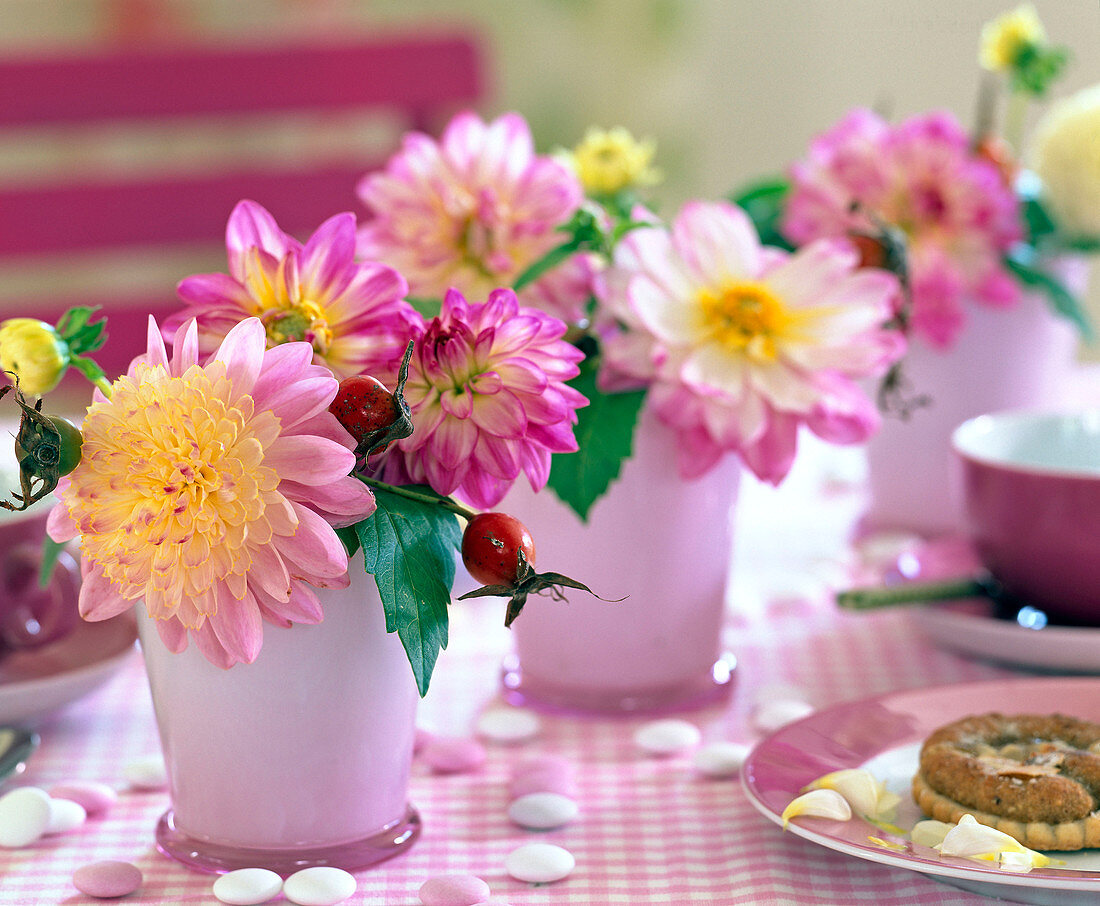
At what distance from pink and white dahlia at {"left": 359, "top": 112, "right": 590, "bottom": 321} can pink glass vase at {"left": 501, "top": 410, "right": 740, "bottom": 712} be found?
0.10 metres

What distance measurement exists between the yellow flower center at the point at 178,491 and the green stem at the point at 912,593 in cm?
32

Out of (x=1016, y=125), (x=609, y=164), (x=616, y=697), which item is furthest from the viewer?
(x=1016, y=125)

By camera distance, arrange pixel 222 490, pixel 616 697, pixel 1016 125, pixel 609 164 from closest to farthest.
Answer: pixel 222 490 < pixel 616 697 < pixel 609 164 < pixel 1016 125

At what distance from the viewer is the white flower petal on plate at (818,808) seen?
396 mm

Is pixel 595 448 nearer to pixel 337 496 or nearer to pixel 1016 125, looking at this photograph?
pixel 337 496

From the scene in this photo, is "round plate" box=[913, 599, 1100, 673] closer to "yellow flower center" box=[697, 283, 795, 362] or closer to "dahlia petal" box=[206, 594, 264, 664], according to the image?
"yellow flower center" box=[697, 283, 795, 362]

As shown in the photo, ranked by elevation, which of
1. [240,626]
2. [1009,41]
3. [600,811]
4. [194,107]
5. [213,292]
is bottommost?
[600,811]

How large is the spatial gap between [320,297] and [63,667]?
240 millimetres

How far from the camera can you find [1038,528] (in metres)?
0.57

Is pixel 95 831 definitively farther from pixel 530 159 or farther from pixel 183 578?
pixel 530 159

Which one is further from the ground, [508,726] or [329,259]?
[329,259]

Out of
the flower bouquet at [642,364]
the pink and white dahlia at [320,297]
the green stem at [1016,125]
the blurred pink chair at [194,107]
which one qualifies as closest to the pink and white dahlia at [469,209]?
the flower bouquet at [642,364]

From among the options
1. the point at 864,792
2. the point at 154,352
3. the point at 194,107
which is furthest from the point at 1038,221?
the point at 194,107

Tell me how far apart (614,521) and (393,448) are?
16 centimetres
